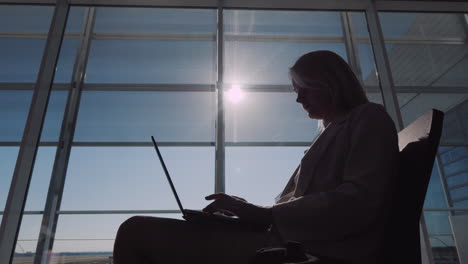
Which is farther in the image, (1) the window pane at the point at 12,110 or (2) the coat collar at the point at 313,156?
(1) the window pane at the point at 12,110

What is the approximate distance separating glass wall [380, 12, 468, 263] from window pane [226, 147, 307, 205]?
1349mm

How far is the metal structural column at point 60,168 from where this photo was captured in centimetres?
287

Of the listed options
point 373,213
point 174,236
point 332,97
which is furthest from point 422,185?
point 174,236

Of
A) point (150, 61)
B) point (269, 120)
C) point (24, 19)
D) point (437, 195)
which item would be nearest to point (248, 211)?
point (437, 195)

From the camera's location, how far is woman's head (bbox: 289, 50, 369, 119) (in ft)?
2.85

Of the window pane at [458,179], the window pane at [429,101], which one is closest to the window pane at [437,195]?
the window pane at [458,179]

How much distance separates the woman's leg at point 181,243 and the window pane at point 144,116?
3.53 metres

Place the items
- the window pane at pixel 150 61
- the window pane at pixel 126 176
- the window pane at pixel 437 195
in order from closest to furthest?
the window pane at pixel 437 195
the window pane at pixel 126 176
the window pane at pixel 150 61

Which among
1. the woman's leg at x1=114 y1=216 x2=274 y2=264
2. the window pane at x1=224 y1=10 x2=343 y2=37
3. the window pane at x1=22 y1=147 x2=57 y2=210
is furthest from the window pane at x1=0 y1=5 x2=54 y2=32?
the woman's leg at x1=114 y1=216 x2=274 y2=264

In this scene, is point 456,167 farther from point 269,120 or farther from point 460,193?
point 269,120

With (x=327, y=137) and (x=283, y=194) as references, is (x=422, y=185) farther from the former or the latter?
(x=283, y=194)

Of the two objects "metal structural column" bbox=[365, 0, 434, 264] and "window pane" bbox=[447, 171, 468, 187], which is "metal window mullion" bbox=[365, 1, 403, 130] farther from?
"window pane" bbox=[447, 171, 468, 187]

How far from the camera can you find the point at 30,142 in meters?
2.19

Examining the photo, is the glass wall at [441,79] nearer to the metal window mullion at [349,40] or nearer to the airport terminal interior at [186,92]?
the airport terminal interior at [186,92]
